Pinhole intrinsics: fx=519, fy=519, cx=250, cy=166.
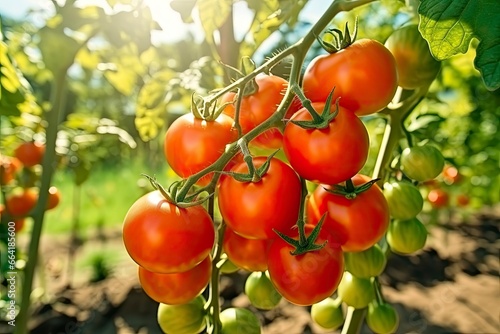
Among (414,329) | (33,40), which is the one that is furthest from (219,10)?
(414,329)

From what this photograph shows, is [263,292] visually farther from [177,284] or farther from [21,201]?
[21,201]

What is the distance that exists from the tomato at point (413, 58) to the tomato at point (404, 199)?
0.55 ft

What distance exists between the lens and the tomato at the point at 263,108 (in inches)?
27.8

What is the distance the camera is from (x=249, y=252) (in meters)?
0.71

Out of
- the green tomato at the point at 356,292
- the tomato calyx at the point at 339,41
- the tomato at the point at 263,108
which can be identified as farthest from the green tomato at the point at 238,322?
the tomato calyx at the point at 339,41

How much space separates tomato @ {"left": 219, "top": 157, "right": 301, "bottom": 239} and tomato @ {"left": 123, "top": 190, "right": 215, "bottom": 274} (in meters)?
0.04

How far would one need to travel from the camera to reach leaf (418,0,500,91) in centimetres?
61

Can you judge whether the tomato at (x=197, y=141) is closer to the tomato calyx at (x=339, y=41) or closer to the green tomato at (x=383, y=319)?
the tomato calyx at (x=339, y=41)

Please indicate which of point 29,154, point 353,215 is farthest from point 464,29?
point 29,154

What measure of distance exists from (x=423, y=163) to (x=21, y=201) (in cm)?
142

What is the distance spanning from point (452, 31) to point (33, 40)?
1.48 metres

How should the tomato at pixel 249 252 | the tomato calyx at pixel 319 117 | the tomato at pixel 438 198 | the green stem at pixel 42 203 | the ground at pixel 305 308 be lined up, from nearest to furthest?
the tomato calyx at pixel 319 117 → the tomato at pixel 249 252 → the green stem at pixel 42 203 → the ground at pixel 305 308 → the tomato at pixel 438 198

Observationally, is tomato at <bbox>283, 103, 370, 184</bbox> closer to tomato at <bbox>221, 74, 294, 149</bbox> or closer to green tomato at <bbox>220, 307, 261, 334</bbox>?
tomato at <bbox>221, 74, 294, 149</bbox>

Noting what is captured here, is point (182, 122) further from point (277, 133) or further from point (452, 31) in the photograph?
point (452, 31)
